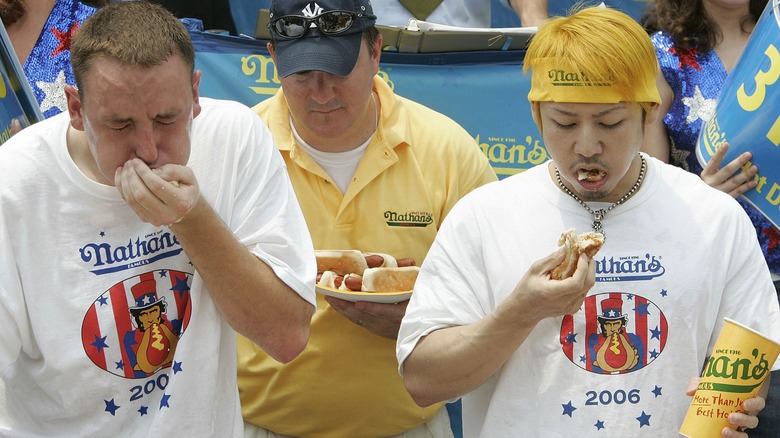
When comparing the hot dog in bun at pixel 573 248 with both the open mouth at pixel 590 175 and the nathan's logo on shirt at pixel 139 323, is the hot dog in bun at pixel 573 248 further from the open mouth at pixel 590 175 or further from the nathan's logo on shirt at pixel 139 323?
the nathan's logo on shirt at pixel 139 323

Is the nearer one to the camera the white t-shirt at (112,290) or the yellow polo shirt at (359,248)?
the white t-shirt at (112,290)

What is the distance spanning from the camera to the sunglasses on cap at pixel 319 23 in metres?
3.82

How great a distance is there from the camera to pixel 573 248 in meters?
2.73

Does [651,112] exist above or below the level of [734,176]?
above

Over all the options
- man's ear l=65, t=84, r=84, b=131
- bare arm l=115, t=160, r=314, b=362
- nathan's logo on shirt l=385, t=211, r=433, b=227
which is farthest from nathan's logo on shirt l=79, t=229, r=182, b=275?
nathan's logo on shirt l=385, t=211, r=433, b=227

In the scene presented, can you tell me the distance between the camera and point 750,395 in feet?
9.31

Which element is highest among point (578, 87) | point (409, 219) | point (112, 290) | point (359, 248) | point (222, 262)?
point (578, 87)

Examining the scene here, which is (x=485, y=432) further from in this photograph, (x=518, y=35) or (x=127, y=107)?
(x=518, y=35)

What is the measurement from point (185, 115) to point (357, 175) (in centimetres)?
115

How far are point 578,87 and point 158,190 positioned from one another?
1107mm

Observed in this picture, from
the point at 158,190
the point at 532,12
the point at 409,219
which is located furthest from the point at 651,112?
the point at 532,12

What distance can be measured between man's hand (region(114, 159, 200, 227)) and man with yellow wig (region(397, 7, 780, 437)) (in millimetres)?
725

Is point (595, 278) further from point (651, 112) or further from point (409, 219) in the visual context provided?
point (409, 219)

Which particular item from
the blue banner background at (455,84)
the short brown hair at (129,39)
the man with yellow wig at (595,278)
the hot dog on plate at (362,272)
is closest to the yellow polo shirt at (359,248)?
the hot dog on plate at (362,272)
